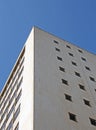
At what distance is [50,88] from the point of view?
23172 millimetres

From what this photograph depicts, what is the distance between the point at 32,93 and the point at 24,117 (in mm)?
1658

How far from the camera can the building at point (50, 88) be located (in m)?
20.5

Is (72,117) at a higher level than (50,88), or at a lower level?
lower

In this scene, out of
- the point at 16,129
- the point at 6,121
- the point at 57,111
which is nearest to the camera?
the point at 57,111

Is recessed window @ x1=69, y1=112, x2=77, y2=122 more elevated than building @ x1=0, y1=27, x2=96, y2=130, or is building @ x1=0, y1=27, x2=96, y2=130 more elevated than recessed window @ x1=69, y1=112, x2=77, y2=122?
building @ x1=0, y1=27, x2=96, y2=130

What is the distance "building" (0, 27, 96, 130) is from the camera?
20.5 meters

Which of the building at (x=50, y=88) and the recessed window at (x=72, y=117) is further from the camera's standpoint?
the recessed window at (x=72, y=117)

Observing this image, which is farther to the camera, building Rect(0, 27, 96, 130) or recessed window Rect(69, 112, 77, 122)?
recessed window Rect(69, 112, 77, 122)

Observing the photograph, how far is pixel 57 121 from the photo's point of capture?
19969mm

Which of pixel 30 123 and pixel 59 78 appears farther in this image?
pixel 59 78

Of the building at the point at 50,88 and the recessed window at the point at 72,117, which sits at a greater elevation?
the building at the point at 50,88

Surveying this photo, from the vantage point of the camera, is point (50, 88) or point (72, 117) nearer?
point (72, 117)

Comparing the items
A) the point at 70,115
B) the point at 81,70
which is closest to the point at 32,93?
the point at 70,115

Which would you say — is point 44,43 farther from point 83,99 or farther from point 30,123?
point 30,123
